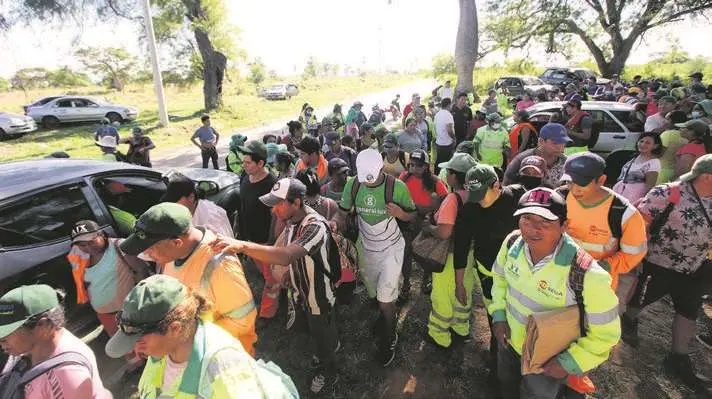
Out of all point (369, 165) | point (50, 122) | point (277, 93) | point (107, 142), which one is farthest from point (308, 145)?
point (277, 93)

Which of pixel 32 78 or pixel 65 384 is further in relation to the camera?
pixel 32 78

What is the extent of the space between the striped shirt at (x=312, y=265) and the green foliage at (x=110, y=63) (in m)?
40.7

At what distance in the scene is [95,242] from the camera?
2887 millimetres

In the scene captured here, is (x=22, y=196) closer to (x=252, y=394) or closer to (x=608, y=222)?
(x=252, y=394)

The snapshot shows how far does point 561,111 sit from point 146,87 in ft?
121

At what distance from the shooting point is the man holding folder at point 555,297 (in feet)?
5.90

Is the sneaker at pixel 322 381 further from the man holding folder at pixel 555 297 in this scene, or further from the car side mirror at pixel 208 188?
the car side mirror at pixel 208 188

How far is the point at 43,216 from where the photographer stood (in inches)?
123

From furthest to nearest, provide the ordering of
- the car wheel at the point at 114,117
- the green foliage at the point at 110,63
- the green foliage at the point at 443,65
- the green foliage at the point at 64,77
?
the green foliage at the point at 64,77 → the green foliage at the point at 110,63 → the green foliage at the point at 443,65 → the car wheel at the point at 114,117

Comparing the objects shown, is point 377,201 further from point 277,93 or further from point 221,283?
point 277,93

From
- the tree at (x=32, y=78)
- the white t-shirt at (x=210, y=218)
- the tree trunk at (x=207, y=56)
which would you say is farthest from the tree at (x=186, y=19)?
the tree at (x=32, y=78)

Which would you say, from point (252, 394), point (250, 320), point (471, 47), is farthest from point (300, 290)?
point (471, 47)

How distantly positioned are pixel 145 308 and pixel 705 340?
4655 millimetres

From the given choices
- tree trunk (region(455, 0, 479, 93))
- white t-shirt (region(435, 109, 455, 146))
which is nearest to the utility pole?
tree trunk (region(455, 0, 479, 93))
